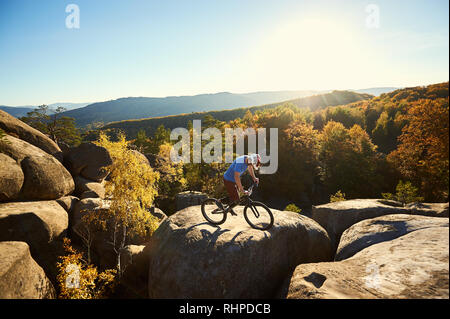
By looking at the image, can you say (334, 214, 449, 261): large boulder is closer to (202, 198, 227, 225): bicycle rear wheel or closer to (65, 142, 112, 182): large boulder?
(202, 198, 227, 225): bicycle rear wheel

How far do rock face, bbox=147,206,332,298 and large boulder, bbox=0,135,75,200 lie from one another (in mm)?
11311

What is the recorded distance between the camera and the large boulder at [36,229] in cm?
1218

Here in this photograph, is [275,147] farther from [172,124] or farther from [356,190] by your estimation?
[172,124]

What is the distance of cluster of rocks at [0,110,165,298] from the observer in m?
8.91

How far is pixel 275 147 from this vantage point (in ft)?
137

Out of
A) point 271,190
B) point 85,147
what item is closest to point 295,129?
point 271,190

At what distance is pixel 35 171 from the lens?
14836 mm

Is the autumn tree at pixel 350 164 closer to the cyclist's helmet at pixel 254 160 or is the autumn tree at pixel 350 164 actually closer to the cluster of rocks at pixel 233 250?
the cluster of rocks at pixel 233 250

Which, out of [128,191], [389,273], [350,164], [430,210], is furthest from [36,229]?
[350,164]

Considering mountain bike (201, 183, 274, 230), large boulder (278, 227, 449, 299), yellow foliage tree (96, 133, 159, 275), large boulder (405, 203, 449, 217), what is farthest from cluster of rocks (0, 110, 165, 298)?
large boulder (405, 203, 449, 217)

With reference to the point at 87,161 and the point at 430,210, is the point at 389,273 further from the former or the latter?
the point at 87,161

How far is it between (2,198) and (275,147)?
3711 cm

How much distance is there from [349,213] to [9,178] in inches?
819

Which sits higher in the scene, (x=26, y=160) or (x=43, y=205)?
(x=26, y=160)
